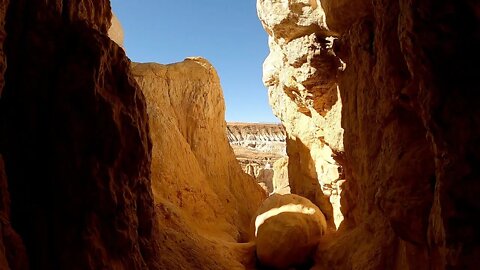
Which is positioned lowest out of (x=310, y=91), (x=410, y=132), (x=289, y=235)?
(x=289, y=235)

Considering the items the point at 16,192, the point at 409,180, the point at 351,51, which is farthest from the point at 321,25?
the point at 16,192

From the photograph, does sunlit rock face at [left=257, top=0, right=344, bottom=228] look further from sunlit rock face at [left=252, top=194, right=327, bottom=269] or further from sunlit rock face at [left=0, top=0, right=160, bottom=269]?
sunlit rock face at [left=0, top=0, right=160, bottom=269]

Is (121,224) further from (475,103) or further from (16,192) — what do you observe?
(475,103)

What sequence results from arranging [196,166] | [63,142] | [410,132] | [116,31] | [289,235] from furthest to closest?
[116,31], [196,166], [289,235], [410,132], [63,142]

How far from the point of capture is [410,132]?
12.9ft

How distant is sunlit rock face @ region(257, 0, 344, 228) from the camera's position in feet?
25.8

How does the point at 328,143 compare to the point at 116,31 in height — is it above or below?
below

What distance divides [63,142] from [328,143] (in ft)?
19.2

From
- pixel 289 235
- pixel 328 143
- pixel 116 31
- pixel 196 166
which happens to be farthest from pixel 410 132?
pixel 116 31

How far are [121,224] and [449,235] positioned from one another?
3046mm

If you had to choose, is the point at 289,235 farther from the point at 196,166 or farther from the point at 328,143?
the point at 196,166

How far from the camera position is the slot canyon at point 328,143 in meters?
2.65

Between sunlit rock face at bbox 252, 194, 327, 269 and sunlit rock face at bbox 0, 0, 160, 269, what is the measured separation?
3.46 metres

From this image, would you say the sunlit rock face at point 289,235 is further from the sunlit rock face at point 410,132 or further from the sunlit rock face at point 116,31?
the sunlit rock face at point 116,31
